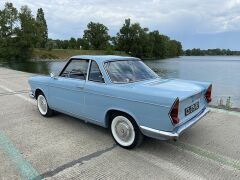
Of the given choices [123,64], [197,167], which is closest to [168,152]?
[197,167]

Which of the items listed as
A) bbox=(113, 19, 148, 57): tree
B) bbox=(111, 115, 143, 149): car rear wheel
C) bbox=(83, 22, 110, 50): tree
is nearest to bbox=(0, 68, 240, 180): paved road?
bbox=(111, 115, 143, 149): car rear wheel

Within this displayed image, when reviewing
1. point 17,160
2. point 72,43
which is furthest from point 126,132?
point 72,43

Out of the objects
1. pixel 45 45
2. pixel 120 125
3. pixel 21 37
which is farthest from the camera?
pixel 45 45

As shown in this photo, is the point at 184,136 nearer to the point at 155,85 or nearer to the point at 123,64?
the point at 155,85

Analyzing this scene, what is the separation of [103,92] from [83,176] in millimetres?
1528

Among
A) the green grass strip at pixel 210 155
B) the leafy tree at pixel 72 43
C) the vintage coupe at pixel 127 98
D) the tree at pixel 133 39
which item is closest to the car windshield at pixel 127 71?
the vintage coupe at pixel 127 98

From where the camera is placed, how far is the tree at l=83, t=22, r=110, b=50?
98312 millimetres

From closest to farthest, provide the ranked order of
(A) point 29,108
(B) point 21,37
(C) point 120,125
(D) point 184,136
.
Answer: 1. (C) point 120,125
2. (D) point 184,136
3. (A) point 29,108
4. (B) point 21,37

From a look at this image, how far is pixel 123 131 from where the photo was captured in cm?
429

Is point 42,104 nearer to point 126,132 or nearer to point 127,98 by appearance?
point 126,132

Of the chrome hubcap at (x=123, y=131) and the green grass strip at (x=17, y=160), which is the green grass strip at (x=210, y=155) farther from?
the green grass strip at (x=17, y=160)

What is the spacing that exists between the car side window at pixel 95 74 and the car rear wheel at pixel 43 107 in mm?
1908

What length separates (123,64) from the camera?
487 cm

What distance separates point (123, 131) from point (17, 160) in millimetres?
1769
